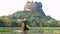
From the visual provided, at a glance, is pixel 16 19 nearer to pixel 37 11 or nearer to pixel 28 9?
pixel 28 9

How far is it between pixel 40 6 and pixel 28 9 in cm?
174

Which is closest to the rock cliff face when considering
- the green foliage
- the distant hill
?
the distant hill

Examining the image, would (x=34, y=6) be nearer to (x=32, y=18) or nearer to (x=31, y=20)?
(x=32, y=18)

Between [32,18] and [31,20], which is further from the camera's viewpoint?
[32,18]

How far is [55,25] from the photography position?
24953 mm

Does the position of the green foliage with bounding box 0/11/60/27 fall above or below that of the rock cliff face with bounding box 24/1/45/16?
below

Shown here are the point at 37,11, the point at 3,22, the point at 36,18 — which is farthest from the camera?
the point at 37,11

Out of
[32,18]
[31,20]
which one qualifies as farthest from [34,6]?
[31,20]

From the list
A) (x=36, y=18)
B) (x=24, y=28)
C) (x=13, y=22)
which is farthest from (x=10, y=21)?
(x=36, y=18)

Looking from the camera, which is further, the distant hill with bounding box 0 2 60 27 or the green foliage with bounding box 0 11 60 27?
the distant hill with bounding box 0 2 60 27

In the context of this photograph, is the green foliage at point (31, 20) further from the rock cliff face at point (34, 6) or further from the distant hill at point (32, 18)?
the rock cliff face at point (34, 6)

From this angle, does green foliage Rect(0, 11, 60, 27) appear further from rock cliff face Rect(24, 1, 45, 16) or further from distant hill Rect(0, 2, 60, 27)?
rock cliff face Rect(24, 1, 45, 16)

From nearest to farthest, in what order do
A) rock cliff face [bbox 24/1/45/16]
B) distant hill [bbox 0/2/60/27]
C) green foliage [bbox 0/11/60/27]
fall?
green foliage [bbox 0/11/60/27]
distant hill [bbox 0/2/60/27]
rock cliff face [bbox 24/1/45/16]

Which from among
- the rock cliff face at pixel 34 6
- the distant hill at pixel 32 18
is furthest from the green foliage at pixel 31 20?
the rock cliff face at pixel 34 6
